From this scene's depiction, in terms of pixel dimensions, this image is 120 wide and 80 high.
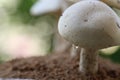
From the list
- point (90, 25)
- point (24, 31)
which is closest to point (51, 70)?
point (90, 25)

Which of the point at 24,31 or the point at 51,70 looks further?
the point at 24,31

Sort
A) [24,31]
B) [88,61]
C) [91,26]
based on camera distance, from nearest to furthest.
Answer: [91,26] < [88,61] < [24,31]

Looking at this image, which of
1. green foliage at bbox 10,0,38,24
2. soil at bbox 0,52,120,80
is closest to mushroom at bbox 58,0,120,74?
soil at bbox 0,52,120,80

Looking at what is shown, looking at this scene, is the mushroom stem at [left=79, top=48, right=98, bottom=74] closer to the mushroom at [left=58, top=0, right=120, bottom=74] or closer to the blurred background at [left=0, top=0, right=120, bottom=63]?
the mushroom at [left=58, top=0, right=120, bottom=74]

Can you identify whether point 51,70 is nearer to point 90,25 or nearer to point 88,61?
A: point 88,61

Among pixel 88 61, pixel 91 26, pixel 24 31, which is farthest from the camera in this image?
pixel 24 31

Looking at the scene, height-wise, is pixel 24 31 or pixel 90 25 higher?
pixel 24 31

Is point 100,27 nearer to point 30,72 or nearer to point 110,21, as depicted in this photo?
point 110,21
